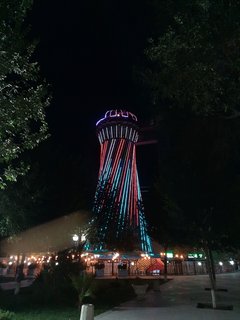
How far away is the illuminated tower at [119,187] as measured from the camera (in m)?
31.4

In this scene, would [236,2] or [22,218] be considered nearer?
[236,2]

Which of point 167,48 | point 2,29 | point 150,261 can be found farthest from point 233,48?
point 150,261

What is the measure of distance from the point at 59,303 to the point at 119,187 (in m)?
38.5

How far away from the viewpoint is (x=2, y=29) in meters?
7.96

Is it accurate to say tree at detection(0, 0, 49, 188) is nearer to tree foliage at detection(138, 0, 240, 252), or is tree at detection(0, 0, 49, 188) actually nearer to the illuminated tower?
tree foliage at detection(138, 0, 240, 252)

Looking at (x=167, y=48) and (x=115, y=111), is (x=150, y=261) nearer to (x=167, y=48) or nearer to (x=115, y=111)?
(x=115, y=111)

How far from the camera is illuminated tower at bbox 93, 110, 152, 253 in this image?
1235 inches

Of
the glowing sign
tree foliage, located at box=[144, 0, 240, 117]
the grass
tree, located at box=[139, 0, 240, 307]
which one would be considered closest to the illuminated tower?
the glowing sign

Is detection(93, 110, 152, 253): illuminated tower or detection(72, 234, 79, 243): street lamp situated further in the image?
detection(93, 110, 152, 253): illuminated tower

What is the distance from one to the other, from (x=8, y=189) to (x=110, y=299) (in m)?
7.31

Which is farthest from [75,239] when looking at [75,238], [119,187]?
[119,187]

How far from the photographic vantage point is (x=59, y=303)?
54.5 feet

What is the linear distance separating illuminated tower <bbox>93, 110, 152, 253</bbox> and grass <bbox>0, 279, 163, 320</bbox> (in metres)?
9.90

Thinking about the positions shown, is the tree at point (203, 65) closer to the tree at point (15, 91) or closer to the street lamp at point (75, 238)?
the tree at point (15, 91)
